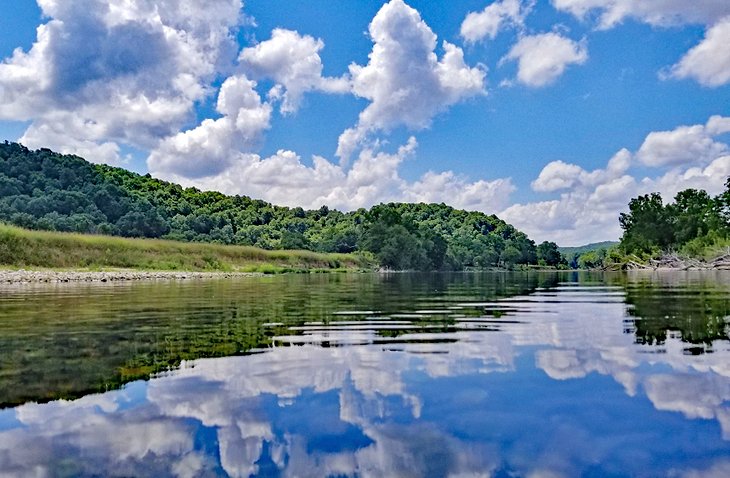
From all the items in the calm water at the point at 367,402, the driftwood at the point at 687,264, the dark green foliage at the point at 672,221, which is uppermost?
the dark green foliage at the point at 672,221

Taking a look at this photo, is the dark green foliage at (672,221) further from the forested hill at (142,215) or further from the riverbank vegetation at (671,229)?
the forested hill at (142,215)

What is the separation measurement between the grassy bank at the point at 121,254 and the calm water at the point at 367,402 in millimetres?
47779

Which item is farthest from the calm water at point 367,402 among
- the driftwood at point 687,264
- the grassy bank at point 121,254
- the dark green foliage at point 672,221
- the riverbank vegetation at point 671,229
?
the dark green foliage at point 672,221

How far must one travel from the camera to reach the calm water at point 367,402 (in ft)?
13.1

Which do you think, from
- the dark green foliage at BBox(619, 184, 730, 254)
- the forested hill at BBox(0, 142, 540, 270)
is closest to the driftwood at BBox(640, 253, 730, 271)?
the dark green foliage at BBox(619, 184, 730, 254)

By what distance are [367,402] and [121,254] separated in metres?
64.8

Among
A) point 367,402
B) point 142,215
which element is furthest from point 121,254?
point 367,402

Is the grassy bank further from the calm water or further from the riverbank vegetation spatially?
the riverbank vegetation

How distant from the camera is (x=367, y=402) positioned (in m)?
5.54

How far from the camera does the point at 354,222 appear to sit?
192250mm

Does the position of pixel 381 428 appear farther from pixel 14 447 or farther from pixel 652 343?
pixel 652 343

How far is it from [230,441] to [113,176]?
16622 cm

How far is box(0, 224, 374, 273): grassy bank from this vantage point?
52.4 meters

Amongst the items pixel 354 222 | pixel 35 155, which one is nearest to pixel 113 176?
pixel 35 155
